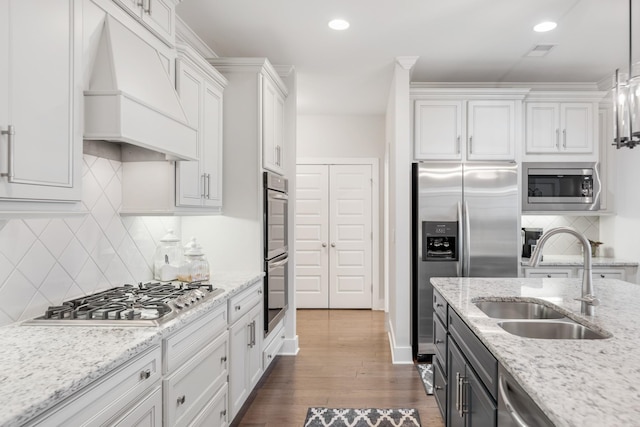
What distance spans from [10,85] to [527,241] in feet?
13.9

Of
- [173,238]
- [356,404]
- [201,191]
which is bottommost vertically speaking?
[356,404]

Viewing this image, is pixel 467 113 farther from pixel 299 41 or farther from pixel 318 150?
pixel 318 150

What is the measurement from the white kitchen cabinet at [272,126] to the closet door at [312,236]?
1.94 metres

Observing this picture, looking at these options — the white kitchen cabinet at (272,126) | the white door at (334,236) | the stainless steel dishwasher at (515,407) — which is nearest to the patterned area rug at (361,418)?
the stainless steel dishwasher at (515,407)

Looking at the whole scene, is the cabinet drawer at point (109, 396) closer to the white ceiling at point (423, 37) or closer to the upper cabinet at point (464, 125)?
the white ceiling at point (423, 37)

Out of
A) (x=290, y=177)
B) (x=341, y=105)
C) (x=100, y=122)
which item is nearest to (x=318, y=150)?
(x=341, y=105)

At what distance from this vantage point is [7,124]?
1220 mm

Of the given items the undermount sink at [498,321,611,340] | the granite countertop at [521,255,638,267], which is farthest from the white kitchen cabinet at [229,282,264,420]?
the granite countertop at [521,255,638,267]

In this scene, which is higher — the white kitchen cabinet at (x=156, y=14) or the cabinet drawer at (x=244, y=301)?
the white kitchen cabinet at (x=156, y=14)

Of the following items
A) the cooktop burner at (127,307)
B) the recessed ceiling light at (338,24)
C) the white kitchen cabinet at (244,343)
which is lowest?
the white kitchen cabinet at (244,343)

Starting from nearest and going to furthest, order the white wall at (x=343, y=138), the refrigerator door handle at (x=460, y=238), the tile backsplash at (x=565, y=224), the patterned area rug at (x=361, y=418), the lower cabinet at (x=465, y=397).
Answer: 1. the lower cabinet at (x=465, y=397)
2. the patterned area rug at (x=361, y=418)
3. the refrigerator door handle at (x=460, y=238)
4. the tile backsplash at (x=565, y=224)
5. the white wall at (x=343, y=138)

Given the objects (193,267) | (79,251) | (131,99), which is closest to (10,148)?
(131,99)

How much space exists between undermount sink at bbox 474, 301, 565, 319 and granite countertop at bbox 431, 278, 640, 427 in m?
0.05

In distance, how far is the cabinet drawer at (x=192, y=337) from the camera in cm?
169
